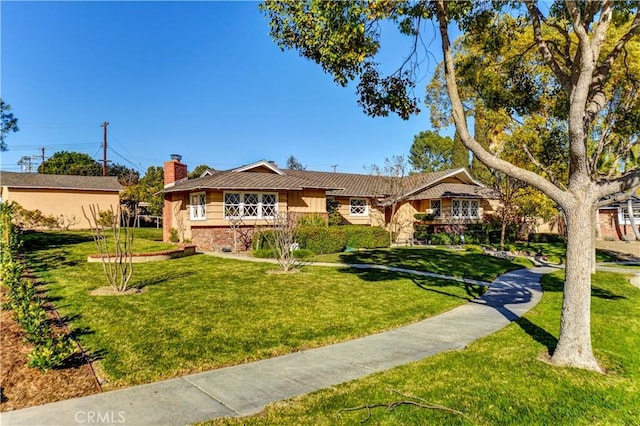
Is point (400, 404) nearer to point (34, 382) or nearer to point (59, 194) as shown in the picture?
point (34, 382)

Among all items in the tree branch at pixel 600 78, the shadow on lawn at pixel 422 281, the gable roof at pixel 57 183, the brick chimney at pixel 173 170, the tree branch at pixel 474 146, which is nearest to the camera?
the tree branch at pixel 474 146

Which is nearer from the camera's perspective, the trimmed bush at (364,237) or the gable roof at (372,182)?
the trimmed bush at (364,237)

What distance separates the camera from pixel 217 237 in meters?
20.7

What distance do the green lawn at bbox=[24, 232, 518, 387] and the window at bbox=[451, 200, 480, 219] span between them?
15.3 metres

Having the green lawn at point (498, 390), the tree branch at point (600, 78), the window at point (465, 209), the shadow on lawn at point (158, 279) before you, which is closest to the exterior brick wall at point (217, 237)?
the shadow on lawn at point (158, 279)

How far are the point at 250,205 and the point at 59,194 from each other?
18.7 m

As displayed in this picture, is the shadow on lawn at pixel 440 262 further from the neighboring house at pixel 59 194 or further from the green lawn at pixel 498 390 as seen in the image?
the neighboring house at pixel 59 194

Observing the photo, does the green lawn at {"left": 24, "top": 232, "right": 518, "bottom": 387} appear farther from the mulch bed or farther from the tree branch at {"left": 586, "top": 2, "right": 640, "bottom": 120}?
the tree branch at {"left": 586, "top": 2, "right": 640, "bottom": 120}

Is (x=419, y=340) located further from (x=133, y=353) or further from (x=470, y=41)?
(x=470, y=41)

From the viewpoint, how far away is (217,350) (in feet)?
20.0

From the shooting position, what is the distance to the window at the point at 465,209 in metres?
28.9

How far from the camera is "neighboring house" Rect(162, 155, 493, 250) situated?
21109mm

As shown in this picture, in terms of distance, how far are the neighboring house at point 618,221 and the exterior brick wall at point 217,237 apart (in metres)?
27.8

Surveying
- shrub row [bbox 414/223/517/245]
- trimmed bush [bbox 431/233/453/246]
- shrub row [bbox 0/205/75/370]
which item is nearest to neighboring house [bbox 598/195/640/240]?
shrub row [bbox 414/223/517/245]
